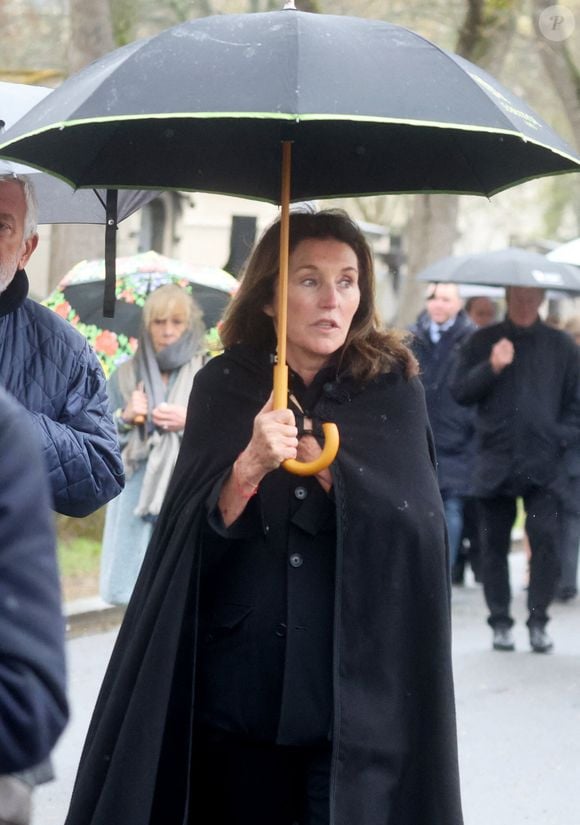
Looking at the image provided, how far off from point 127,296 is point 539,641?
3.13 metres

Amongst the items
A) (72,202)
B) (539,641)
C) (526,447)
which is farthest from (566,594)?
(72,202)

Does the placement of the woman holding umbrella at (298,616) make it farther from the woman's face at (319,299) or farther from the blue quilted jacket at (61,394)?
the blue quilted jacket at (61,394)

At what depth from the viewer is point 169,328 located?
8.27 metres

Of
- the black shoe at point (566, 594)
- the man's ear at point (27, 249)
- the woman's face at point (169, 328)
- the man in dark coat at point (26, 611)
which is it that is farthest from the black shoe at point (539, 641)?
the man in dark coat at point (26, 611)

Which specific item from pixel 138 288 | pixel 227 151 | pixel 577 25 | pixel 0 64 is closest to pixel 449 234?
pixel 577 25

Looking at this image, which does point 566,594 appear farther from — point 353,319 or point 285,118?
point 285,118

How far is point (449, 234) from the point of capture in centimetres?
1953

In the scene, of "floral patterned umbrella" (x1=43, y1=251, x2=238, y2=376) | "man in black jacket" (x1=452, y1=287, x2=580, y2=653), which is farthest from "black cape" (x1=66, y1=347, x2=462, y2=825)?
"man in black jacket" (x1=452, y1=287, x2=580, y2=653)

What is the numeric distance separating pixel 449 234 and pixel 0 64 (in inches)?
364

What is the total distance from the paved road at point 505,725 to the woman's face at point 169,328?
1.80m

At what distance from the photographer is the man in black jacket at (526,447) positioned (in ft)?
30.9

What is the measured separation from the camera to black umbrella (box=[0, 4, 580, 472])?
3.40 meters

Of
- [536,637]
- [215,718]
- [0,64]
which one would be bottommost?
[536,637]

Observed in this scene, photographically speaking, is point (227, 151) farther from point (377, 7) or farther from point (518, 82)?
point (518, 82)
